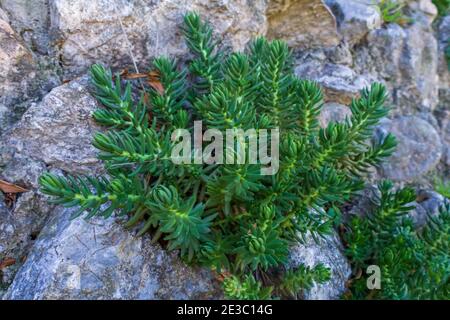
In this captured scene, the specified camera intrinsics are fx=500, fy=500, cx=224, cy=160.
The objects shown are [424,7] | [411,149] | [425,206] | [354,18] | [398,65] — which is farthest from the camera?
[424,7]

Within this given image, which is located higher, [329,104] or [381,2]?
[381,2]

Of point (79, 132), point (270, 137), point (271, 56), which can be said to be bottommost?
point (79, 132)

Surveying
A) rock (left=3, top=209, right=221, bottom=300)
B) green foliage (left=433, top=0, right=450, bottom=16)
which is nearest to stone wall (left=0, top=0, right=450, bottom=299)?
rock (left=3, top=209, right=221, bottom=300)

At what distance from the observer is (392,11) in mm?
3424

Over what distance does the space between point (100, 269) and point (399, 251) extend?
4.20 feet

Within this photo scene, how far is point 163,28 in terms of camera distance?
8.61 ft

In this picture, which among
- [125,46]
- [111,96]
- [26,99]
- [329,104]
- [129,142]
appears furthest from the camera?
A: [329,104]

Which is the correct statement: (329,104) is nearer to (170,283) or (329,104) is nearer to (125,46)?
(125,46)

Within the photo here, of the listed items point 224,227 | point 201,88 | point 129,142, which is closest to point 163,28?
point 201,88

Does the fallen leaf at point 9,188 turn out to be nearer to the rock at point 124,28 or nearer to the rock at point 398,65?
the rock at point 124,28

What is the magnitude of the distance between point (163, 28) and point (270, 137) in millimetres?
965

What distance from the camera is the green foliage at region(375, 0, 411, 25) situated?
3347mm

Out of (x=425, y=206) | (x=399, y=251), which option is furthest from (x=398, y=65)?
(x=399, y=251)

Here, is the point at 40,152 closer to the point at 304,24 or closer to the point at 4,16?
the point at 4,16
